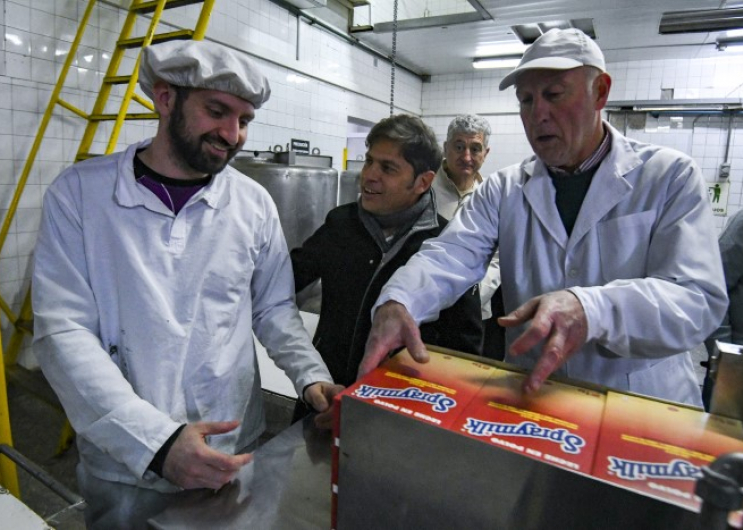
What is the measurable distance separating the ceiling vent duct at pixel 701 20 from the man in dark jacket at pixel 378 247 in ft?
12.7

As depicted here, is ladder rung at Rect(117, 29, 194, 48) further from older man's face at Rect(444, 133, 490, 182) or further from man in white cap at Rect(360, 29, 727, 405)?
man in white cap at Rect(360, 29, 727, 405)

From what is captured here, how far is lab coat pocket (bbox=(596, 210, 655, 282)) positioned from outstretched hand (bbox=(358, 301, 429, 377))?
1.73ft

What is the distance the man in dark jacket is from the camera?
1.40 meters

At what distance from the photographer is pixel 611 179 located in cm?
115

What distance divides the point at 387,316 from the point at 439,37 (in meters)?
4.84

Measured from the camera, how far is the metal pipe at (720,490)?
0.35 m

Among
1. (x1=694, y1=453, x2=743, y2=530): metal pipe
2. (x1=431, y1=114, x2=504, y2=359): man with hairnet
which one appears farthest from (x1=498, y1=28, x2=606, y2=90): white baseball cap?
(x1=431, y1=114, x2=504, y2=359): man with hairnet

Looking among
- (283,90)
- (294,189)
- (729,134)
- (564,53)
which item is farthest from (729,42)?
(564,53)

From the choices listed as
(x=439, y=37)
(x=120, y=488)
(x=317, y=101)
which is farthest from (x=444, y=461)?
(x=439, y=37)

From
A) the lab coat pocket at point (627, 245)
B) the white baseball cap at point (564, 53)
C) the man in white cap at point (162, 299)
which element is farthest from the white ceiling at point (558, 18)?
the man in white cap at point (162, 299)

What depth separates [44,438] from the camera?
2420 mm

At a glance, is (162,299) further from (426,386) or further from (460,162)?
(460,162)

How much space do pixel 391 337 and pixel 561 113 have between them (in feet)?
2.30

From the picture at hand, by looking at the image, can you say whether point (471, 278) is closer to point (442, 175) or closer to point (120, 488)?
point (120, 488)
